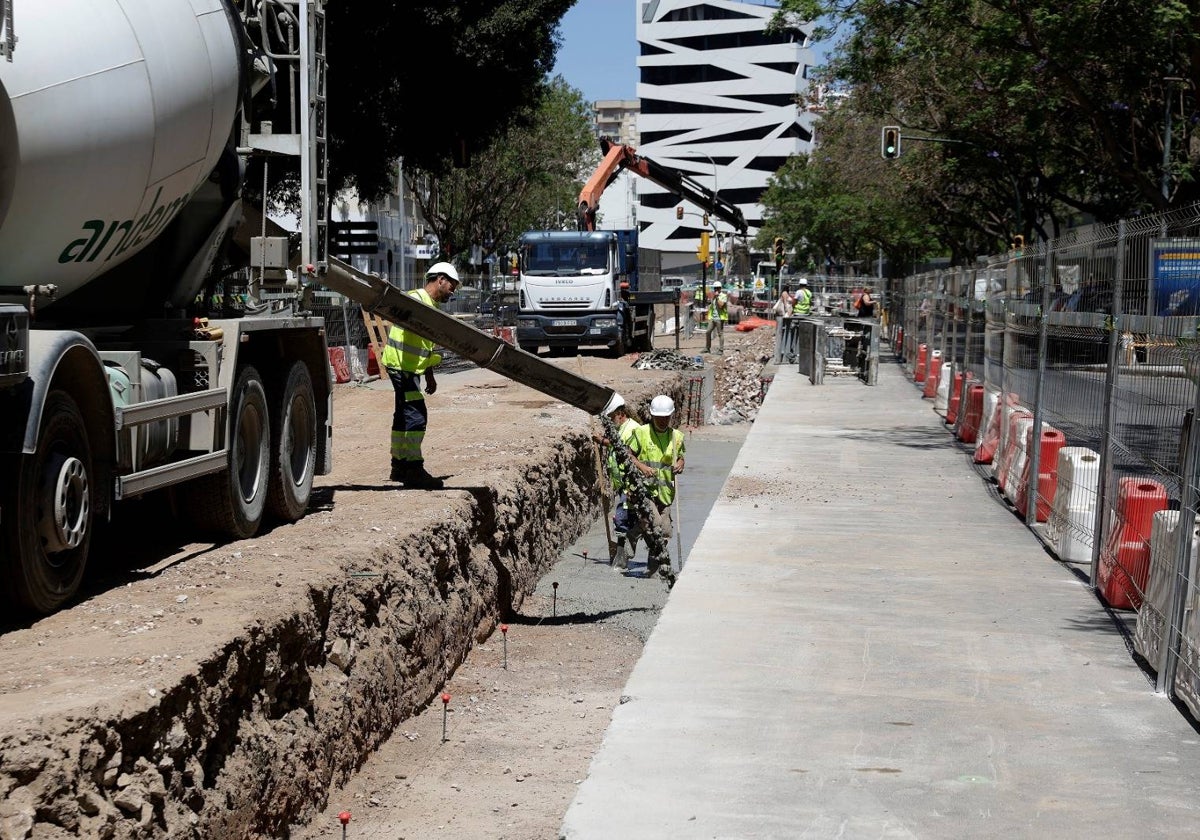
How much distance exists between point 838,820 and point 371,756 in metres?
3.28

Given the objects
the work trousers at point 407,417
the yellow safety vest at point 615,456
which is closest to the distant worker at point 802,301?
the yellow safety vest at point 615,456

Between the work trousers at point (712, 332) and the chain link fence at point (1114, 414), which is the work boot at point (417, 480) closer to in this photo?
the chain link fence at point (1114, 414)

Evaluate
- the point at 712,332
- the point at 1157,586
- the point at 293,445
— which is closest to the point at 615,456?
the point at 293,445

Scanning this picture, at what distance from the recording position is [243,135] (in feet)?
30.2

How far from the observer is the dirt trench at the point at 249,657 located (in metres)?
4.98

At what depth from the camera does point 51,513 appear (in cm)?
642

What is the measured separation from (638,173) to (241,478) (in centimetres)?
3815

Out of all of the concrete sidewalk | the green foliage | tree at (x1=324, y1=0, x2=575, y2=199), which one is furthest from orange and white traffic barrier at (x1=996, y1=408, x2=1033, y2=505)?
tree at (x1=324, y1=0, x2=575, y2=199)

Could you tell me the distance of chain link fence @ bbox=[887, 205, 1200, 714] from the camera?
7.71 m

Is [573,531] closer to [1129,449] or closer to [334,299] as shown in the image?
[1129,449]

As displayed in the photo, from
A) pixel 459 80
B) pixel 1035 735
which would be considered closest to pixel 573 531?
pixel 1035 735

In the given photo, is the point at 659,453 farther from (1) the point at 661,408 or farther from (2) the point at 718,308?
(2) the point at 718,308

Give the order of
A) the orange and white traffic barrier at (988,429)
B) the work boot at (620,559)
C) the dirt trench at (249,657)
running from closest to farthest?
1. the dirt trench at (249,657)
2. the work boot at (620,559)
3. the orange and white traffic barrier at (988,429)

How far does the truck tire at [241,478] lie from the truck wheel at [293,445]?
124 mm
